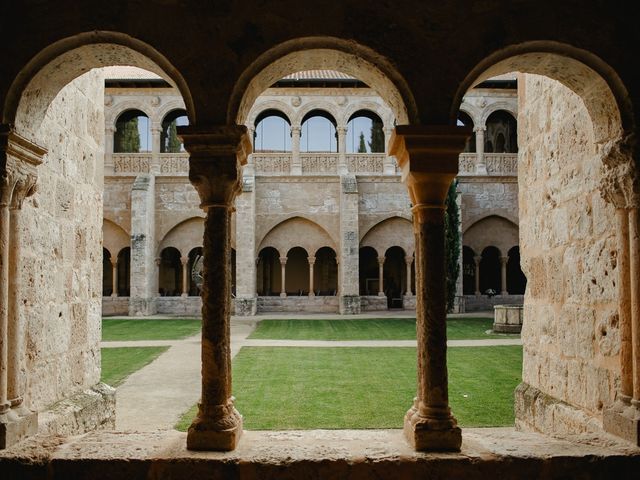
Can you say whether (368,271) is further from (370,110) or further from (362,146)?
(370,110)

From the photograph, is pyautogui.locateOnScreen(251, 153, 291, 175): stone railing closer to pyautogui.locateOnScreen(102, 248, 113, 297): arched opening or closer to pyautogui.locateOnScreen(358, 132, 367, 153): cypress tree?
pyautogui.locateOnScreen(358, 132, 367, 153): cypress tree

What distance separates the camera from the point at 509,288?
942 inches

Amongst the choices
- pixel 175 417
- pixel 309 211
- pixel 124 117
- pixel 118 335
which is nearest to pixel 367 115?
pixel 309 211

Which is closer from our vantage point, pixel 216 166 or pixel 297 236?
pixel 216 166

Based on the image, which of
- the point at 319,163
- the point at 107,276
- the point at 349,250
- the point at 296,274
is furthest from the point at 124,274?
the point at 349,250

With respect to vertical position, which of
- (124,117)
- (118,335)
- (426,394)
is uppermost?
(124,117)

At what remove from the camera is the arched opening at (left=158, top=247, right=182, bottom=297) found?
24.1 m

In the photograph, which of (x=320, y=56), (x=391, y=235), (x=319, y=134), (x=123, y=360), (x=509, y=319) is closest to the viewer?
(x=320, y=56)

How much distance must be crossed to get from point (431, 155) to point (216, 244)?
131cm

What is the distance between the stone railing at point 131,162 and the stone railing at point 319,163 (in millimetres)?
5823

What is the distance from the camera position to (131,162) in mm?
19844

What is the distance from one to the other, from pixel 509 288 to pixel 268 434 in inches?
890

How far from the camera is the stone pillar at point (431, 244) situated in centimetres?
290

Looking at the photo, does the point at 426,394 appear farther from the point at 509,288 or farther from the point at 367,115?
the point at 509,288
